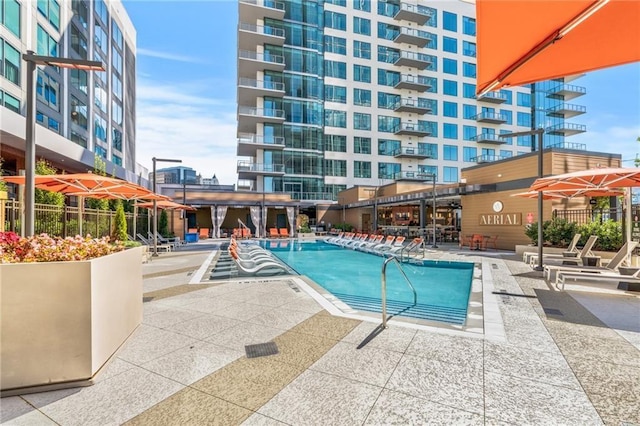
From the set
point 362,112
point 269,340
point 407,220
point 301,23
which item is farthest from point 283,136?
point 269,340

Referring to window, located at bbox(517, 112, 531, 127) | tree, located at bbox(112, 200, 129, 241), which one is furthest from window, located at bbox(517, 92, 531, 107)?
tree, located at bbox(112, 200, 129, 241)

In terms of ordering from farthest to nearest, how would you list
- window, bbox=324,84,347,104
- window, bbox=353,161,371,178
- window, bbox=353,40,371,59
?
1. window, bbox=353,40,371,59
2. window, bbox=353,161,371,178
3. window, bbox=324,84,347,104

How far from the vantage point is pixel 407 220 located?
3052 cm

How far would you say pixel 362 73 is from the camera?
38.2 metres

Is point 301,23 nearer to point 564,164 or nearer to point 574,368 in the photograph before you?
point 564,164

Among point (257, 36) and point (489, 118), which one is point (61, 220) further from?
point (489, 118)

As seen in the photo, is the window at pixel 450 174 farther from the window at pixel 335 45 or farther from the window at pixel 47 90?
the window at pixel 47 90

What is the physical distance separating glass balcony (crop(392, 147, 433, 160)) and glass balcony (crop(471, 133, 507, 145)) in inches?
306

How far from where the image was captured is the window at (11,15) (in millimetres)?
16372

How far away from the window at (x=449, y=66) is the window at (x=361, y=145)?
14796 mm

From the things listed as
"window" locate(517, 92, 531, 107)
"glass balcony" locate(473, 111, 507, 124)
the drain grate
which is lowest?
the drain grate

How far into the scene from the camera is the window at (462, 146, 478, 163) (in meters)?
41.4

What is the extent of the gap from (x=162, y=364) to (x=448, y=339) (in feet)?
11.2

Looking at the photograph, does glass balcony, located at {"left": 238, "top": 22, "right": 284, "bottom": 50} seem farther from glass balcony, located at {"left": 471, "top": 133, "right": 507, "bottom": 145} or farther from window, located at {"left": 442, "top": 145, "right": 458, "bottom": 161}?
glass balcony, located at {"left": 471, "top": 133, "right": 507, "bottom": 145}
